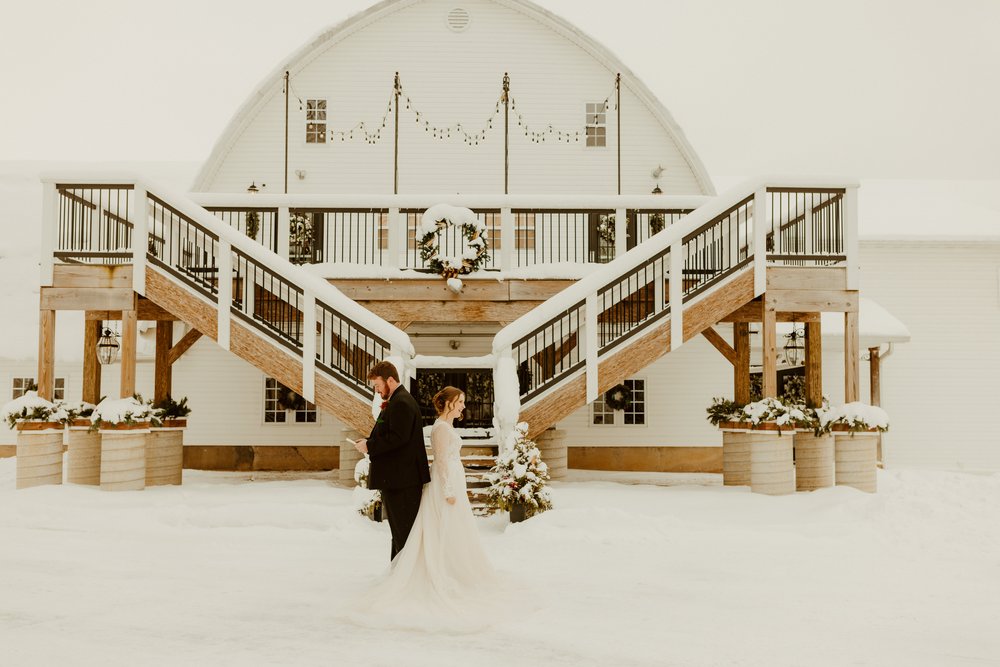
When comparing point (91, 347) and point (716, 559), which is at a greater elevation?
point (91, 347)

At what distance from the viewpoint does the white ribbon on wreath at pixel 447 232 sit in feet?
44.7

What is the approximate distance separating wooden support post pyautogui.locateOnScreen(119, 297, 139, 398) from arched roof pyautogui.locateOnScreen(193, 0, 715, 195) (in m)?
6.40

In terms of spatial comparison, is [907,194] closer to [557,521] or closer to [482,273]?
[482,273]

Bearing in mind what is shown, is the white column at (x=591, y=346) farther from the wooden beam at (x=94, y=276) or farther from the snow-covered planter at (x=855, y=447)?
the wooden beam at (x=94, y=276)

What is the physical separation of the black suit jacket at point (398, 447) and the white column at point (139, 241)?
7514 millimetres

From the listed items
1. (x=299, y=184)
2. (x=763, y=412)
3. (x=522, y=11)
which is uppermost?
(x=522, y=11)

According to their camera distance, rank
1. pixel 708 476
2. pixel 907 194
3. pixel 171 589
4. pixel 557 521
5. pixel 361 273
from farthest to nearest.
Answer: pixel 907 194, pixel 708 476, pixel 361 273, pixel 557 521, pixel 171 589

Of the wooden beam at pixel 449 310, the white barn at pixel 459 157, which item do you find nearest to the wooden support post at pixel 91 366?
the white barn at pixel 459 157

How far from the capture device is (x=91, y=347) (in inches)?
562

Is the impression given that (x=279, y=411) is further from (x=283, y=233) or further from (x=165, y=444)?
(x=283, y=233)

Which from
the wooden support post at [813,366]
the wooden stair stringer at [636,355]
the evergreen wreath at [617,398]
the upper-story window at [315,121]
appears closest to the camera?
the wooden stair stringer at [636,355]

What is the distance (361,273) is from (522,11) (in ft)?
28.3

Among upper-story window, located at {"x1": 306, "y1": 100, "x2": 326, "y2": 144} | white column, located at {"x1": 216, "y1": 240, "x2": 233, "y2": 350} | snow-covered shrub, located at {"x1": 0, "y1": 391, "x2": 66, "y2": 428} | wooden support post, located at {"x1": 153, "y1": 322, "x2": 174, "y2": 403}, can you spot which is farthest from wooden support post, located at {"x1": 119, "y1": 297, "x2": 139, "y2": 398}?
upper-story window, located at {"x1": 306, "y1": 100, "x2": 326, "y2": 144}

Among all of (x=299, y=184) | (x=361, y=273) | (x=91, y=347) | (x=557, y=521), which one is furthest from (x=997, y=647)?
(x=299, y=184)
